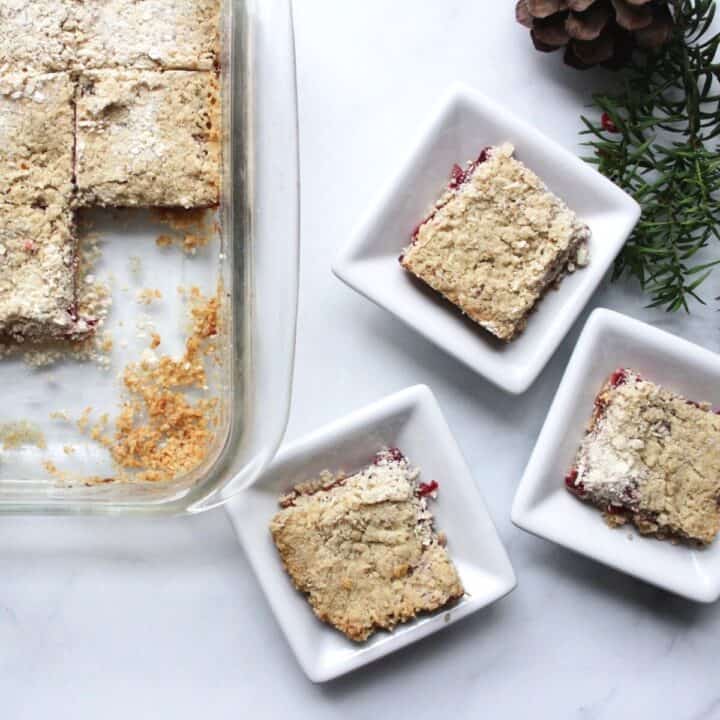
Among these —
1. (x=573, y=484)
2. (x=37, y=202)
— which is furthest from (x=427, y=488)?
(x=37, y=202)

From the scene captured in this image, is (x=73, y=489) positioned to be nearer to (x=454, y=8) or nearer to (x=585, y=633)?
(x=585, y=633)

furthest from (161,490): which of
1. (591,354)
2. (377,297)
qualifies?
(591,354)

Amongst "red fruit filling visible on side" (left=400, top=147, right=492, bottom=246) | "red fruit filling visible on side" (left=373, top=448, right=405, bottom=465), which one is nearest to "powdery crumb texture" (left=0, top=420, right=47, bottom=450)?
"red fruit filling visible on side" (left=373, top=448, right=405, bottom=465)

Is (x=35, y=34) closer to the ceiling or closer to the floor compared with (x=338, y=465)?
closer to the ceiling

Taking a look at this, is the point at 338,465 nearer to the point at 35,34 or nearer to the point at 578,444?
the point at 578,444

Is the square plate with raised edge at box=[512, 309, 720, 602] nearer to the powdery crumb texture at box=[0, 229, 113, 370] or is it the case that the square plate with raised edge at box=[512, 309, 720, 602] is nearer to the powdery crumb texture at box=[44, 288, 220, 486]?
the powdery crumb texture at box=[44, 288, 220, 486]

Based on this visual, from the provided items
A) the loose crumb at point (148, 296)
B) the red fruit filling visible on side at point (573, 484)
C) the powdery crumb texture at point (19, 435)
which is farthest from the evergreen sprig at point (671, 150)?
the powdery crumb texture at point (19, 435)

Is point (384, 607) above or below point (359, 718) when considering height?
above
